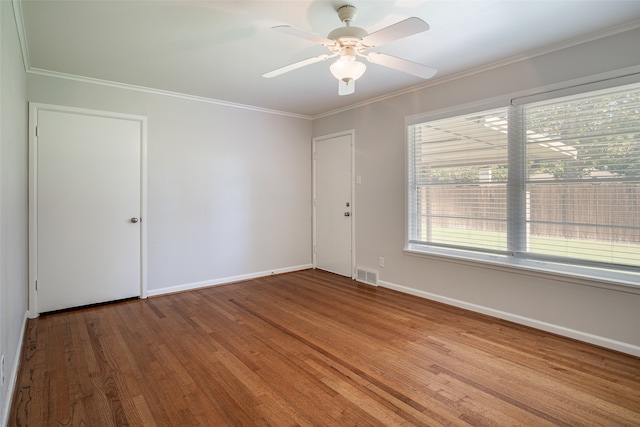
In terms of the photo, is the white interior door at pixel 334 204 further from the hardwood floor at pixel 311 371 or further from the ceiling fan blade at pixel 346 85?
the ceiling fan blade at pixel 346 85

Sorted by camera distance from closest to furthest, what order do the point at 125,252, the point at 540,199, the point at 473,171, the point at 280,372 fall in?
the point at 280,372
the point at 540,199
the point at 473,171
the point at 125,252

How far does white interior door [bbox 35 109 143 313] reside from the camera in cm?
345

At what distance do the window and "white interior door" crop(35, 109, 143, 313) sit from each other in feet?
11.0

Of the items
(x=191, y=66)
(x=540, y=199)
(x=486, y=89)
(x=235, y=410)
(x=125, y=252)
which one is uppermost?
(x=191, y=66)

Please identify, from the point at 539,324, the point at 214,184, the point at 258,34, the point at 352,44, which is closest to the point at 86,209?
the point at 214,184

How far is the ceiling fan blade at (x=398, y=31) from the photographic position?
180 cm

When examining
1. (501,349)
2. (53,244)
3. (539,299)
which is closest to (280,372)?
(501,349)

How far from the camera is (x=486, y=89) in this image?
11.0 ft

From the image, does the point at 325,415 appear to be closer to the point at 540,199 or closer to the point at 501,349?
the point at 501,349

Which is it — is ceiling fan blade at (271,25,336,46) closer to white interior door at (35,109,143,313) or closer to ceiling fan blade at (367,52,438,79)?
ceiling fan blade at (367,52,438,79)

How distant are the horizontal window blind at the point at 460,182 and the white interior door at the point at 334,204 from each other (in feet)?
3.59

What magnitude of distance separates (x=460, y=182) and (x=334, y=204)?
202 cm

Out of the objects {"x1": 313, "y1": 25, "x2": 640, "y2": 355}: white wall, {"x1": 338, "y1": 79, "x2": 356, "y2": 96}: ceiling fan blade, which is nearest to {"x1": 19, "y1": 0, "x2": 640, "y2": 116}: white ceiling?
{"x1": 313, "y1": 25, "x2": 640, "y2": 355}: white wall

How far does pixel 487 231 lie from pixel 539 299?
30.2 inches
